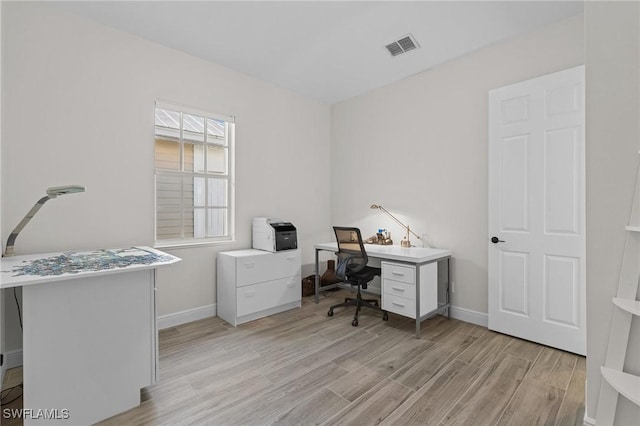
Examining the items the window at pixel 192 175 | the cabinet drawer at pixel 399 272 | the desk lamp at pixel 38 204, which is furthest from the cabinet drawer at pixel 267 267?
the desk lamp at pixel 38 204

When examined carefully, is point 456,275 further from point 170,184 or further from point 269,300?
point 170,184

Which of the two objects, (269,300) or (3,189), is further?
(269,300)

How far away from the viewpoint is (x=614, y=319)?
4.72 feet

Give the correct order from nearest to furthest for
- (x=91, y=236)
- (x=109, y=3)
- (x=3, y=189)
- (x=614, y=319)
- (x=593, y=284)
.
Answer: (x=614, y=319) < (x=593, y=284) < (x=3, y=189) < (x=109, y=3) < (x=91, y=236)

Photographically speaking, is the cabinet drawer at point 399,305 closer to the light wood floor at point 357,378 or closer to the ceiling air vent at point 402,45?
the light wood floor at point 357,378

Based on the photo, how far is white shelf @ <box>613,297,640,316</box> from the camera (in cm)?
132

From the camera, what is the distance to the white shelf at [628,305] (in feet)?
4.33

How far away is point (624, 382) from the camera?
134 cm

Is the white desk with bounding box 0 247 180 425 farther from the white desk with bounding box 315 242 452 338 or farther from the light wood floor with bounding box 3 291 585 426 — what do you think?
the white desk with bounding box 315 242 452 338

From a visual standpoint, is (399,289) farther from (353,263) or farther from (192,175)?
(192,175)

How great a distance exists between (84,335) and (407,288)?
2.53 metres

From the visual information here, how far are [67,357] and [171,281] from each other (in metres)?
1.46

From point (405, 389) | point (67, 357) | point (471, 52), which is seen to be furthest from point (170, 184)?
point (471, 52)

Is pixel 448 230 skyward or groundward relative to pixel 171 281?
skyward
